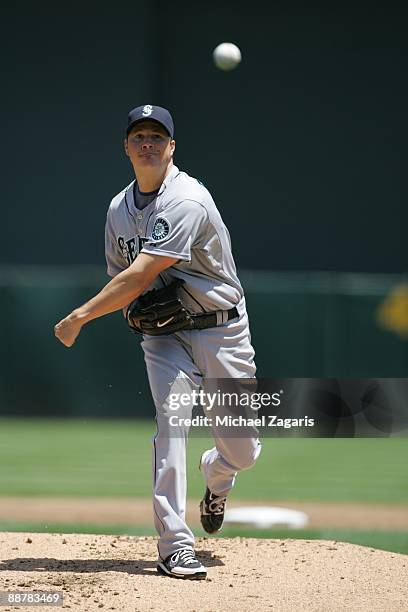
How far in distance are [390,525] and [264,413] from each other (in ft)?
3.45

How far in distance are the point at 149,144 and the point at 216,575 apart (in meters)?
1.75

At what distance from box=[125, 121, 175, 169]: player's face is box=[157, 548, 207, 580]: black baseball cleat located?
1.54 metres

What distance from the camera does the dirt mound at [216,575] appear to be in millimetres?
3975

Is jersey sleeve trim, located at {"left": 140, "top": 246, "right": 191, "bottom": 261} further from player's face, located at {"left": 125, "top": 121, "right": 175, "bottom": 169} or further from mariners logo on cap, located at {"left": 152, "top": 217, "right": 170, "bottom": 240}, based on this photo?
player's face, located at {"left": 125, "top": 121, "right": 175, "bottom": 169}

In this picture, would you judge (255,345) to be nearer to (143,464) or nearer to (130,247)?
(143,464)

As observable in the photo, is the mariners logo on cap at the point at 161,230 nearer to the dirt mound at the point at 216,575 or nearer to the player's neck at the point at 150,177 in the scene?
the player's neck at the point at 150,177

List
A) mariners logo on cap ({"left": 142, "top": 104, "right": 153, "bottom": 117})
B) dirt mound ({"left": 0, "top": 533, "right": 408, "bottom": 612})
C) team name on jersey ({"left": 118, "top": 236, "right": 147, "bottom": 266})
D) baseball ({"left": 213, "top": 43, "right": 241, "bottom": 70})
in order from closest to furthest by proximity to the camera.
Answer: dirt mound ({"left": 0, "top": 533, "right": 408, "bottom": 612}) < mariners logo on cap ({"left": 142, "top": 104, "right": 153, "bottom": 117}) < team name on jersey ({"left": 118, "top": 236, "right": 147, "bottom": 266}) < baseball ({"left": 213, "top": 43, "right": 241, "bottom": 70})

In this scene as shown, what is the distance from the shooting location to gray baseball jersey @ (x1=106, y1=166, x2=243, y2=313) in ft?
14.3

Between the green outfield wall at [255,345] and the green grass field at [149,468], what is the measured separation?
0.42 metres

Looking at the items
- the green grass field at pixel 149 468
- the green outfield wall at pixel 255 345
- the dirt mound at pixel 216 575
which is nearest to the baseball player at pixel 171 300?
the dirt mound at pixel 216 575

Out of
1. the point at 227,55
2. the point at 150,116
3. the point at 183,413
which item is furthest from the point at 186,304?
the point at 227,55

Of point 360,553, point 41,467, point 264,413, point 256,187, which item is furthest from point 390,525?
point 256,187

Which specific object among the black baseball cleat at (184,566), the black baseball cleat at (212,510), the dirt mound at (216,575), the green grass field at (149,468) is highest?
the black baseball cleat at (212,510)

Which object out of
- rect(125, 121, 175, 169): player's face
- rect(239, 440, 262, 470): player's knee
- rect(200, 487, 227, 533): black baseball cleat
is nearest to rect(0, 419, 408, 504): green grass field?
rect(200, 487, 227, 533): black baseball cleat
